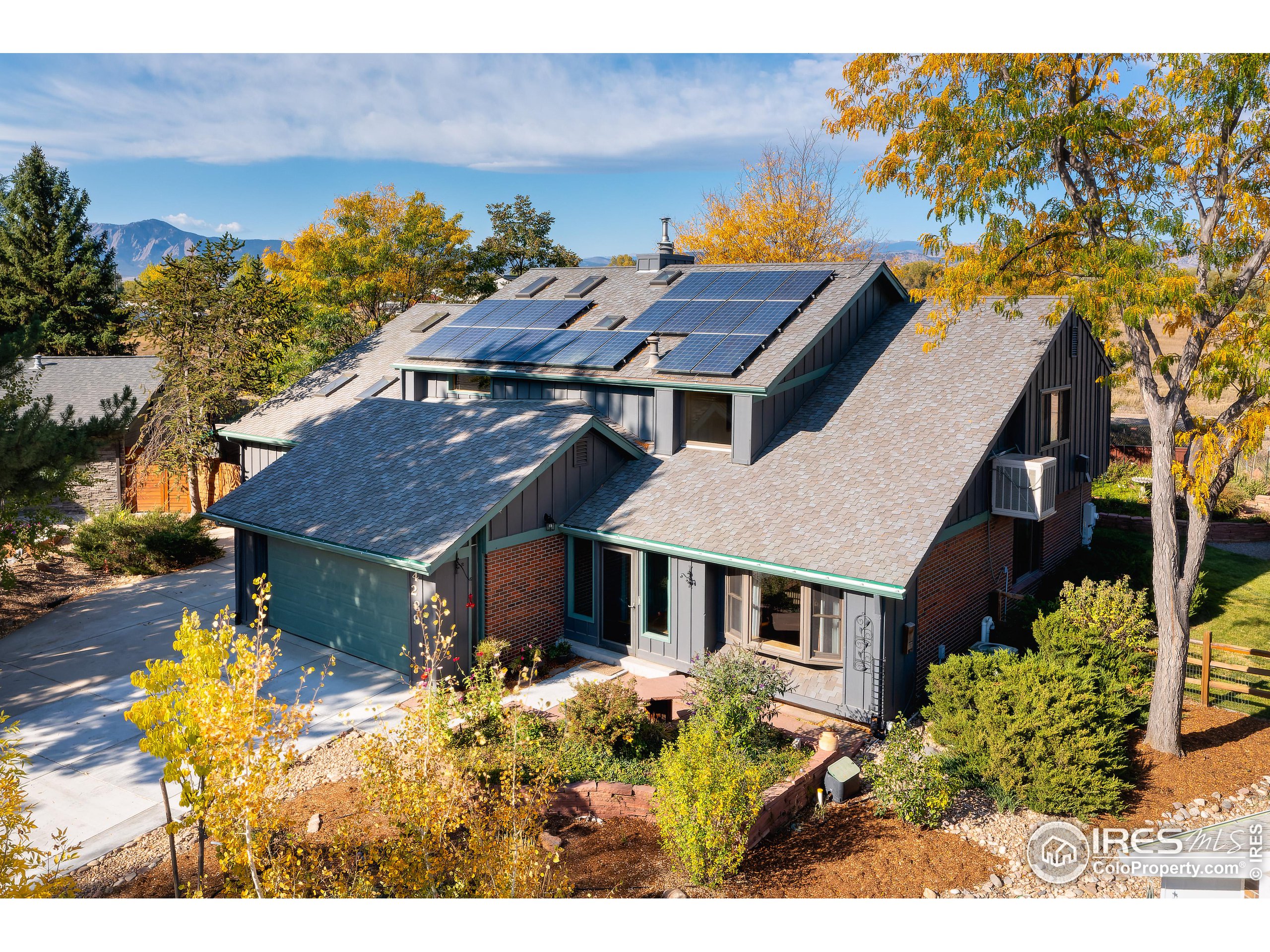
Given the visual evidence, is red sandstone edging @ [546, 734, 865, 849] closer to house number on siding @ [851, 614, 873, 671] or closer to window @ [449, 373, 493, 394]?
house number on siding @ [851, 614, 873, 671]

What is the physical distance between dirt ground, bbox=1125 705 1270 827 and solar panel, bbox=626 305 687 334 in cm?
1104

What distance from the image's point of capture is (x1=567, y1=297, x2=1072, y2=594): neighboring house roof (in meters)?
12.1

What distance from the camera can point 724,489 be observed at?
14.3 metres

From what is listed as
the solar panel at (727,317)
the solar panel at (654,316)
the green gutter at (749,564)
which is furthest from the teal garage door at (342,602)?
the solar panel at (727,317)

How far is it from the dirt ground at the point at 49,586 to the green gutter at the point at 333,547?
4.09 m

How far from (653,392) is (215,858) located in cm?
1037

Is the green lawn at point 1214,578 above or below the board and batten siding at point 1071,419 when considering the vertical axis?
below

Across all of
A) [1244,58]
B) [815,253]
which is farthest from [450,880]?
[815,253]

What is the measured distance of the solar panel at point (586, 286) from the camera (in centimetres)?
2069

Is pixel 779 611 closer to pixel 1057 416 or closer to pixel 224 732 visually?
pixel 1057 416

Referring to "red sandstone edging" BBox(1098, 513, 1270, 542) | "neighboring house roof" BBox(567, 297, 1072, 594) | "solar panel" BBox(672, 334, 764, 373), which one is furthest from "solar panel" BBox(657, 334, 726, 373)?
"red sandstone edging" BBox(1098, 513, 1270, 542)

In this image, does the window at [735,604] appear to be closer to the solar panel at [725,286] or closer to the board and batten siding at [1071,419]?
the board and batten siding at [1071,419]

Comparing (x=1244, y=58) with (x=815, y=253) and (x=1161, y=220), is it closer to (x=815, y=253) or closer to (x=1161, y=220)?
(x=1161, y=220)

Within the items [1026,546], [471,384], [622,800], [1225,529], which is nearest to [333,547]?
[471,384]
